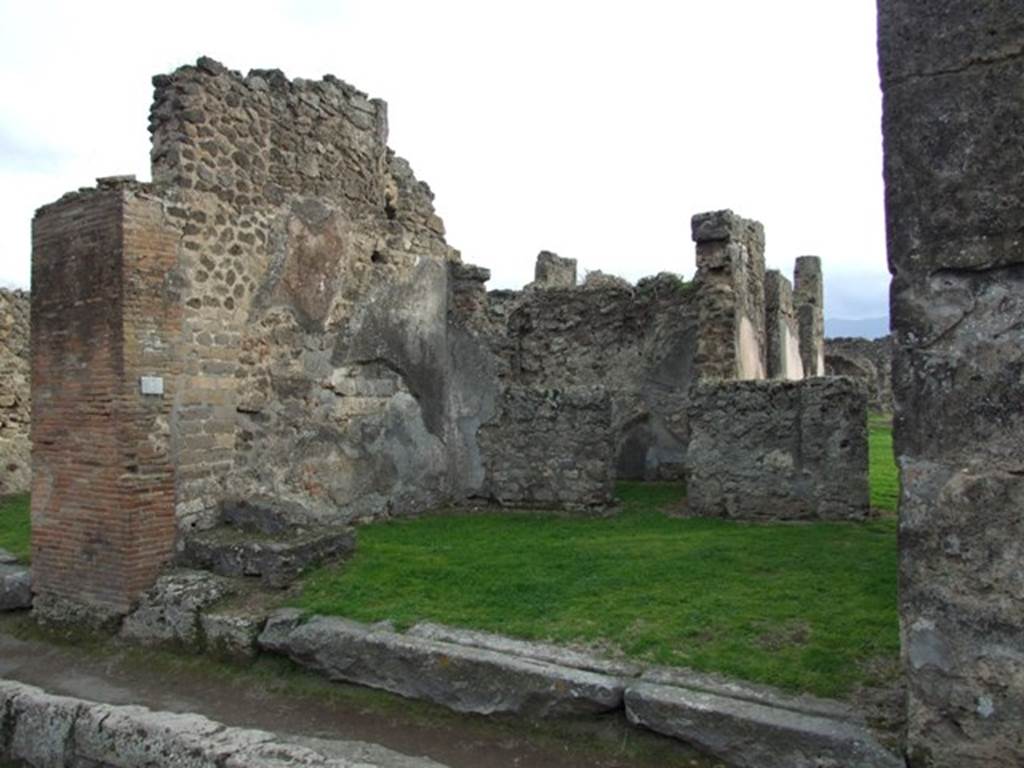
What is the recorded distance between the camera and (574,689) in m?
4.07

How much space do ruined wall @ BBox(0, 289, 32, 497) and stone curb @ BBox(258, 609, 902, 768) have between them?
8519 millimetres

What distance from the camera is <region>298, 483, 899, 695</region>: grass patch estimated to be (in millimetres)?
4285

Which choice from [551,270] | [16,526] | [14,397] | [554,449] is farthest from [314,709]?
[551,270]

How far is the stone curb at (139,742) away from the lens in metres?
3.96

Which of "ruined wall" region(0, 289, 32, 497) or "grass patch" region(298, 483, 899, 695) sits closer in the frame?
"grass patch" region(298, 483, 899, 695)

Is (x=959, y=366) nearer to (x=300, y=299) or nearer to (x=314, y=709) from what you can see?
(x=314, y=709)

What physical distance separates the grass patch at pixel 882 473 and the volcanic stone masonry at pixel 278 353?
1952 millimetres

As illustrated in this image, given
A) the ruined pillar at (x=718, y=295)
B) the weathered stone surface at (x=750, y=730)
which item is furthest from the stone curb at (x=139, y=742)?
the ruined pillar at (x=718, y=295)

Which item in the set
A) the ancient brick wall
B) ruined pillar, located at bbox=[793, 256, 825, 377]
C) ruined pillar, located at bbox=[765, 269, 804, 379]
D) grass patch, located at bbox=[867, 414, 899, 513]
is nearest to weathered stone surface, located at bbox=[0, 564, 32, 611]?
the ancient brick wall

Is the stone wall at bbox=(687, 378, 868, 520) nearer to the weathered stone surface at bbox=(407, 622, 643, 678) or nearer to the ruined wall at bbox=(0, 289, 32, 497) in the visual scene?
the weathered stone surface at bbox=(407, 622, 643, 678)

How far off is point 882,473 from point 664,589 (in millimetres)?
5923

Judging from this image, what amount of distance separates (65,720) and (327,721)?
4.75 feet

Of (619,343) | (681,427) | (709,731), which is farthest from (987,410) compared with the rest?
(619,343)

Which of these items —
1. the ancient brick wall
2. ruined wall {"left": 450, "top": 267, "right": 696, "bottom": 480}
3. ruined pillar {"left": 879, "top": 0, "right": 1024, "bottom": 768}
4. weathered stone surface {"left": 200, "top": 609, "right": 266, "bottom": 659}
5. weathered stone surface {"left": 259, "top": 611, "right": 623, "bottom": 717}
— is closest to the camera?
ruined pillar {"left": 879, "top": 0, "right": 1024, "bottom": 768}
